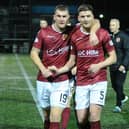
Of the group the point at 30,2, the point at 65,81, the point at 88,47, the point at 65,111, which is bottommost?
the point at 30,2

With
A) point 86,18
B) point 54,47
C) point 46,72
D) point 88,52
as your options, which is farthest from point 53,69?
point 86,18

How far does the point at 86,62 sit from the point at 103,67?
27cm

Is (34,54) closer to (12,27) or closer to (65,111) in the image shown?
(65,111)

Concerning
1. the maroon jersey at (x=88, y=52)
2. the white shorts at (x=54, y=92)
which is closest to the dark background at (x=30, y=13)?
the white shorts at (x=54, y=92)

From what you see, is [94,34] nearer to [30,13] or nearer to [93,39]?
[93,39]

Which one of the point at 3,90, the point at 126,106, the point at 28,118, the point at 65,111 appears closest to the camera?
the point at 65,111

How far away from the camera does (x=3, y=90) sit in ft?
55.4

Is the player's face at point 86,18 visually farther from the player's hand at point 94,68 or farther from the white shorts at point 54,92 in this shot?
the white shorts at point 54,92

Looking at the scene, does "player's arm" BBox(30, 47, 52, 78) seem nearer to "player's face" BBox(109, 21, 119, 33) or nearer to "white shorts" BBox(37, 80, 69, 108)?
"white shorts" BBox(37, 80, 69, 108)

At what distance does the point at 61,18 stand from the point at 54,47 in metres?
0.43

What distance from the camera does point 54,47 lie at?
795cm

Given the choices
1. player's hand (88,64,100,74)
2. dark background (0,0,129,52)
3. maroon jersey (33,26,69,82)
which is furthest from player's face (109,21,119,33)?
dark background (0,0,129,52)

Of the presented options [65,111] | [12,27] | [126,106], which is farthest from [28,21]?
[65,111]

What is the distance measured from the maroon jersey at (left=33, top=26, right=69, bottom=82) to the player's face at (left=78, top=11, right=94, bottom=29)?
41cm
